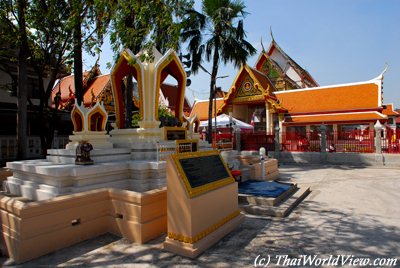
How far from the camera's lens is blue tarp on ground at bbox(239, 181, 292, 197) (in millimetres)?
6770

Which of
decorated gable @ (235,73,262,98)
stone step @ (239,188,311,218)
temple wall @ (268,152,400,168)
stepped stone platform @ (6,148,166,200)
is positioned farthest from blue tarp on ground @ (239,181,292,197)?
decorated gable @ (235,73,262,98)

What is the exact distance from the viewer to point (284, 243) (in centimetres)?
431

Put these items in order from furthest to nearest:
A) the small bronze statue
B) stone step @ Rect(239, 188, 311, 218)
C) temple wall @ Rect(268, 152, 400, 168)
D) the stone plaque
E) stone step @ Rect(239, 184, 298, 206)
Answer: temple wall @ Rect(268, 152, 400, 168) < stone step @ Rect(239, 184, 298, 206) < the small bronze statue < stone step @ Rect(239, 188, 311, 218) < the stone plaque

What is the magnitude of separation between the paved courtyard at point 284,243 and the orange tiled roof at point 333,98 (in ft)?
41.9

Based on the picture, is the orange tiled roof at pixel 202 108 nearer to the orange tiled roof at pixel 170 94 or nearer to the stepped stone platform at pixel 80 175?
the orange tiled roof at pixel 170 94

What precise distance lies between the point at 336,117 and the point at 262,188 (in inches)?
510

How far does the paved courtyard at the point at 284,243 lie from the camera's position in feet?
12.4

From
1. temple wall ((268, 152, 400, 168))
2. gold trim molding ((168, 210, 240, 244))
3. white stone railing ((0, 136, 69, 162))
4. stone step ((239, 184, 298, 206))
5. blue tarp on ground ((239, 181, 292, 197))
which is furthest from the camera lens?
white stone railing ((0, 136, 69, 162))

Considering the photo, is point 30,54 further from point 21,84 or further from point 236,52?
point 236,52

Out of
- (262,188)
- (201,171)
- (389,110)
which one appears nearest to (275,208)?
(262,188)

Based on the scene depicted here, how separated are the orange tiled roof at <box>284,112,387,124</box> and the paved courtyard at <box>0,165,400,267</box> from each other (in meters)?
11.7

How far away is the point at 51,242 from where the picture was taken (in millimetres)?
4094

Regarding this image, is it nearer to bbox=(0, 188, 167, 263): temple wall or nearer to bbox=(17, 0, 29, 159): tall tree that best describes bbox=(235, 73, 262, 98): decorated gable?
bbox=(17, 0, 29, 159): tall tree

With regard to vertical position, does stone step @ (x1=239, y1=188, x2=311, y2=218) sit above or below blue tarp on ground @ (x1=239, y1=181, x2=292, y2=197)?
below
